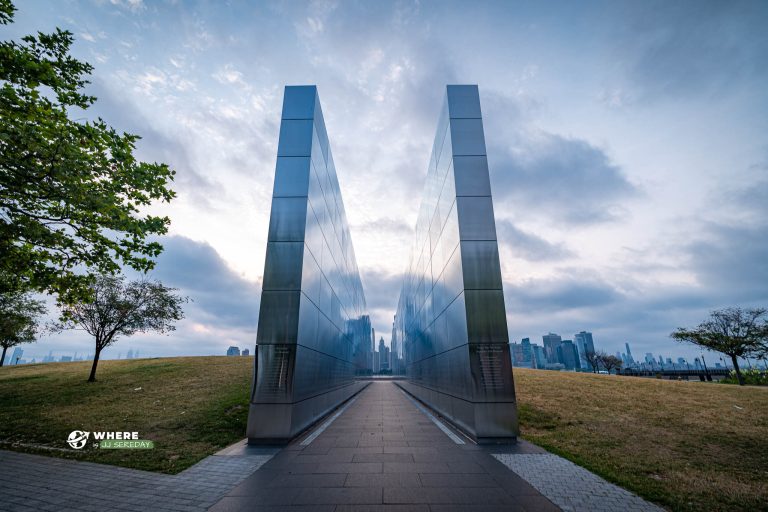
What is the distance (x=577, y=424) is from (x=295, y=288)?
1021 cm

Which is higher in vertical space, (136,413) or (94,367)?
(94,367)

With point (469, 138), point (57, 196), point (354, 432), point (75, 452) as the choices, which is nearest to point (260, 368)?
point (354, 432)

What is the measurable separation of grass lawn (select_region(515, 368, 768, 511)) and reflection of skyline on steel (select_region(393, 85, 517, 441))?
174 centimetres

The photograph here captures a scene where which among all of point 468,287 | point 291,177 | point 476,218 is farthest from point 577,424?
point 291,177

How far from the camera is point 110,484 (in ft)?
18.9

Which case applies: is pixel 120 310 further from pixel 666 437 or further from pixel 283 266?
pixel 666 437

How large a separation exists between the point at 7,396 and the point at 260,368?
1514 centimetres

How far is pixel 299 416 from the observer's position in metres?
9.50

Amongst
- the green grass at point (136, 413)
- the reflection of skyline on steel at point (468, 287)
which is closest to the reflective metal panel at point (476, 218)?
the reflection of skyline on steel at point (468, 287)

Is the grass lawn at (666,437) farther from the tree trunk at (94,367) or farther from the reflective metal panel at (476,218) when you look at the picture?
the tree trunk at (94,367)

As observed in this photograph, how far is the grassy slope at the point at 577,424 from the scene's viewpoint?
246 inches

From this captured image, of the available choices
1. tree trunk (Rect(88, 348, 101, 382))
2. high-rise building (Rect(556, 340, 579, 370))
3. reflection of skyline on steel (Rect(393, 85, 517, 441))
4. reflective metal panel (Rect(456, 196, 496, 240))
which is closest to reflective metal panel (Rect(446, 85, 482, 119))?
reflection of skyline on steel (Rect(393, 85, 517, 441))

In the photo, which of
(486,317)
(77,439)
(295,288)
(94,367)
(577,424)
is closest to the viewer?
(77,439)

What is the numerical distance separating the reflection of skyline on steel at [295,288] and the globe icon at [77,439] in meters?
4.43
